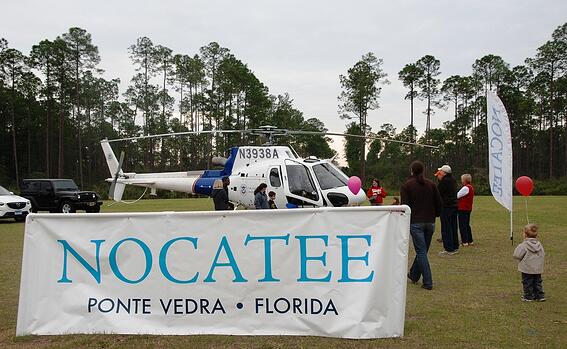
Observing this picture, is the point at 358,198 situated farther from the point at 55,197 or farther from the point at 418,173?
the point at 55,197

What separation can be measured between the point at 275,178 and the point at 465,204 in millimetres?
5017

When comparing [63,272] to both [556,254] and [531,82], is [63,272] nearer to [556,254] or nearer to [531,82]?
[556,254]

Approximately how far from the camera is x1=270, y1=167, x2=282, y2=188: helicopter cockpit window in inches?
544

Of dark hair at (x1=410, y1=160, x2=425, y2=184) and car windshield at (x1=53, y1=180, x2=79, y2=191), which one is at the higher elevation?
dark hair at (x1=410, y1=160, x2=425, y2=184)

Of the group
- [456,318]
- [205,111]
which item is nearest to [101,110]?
[205,111]

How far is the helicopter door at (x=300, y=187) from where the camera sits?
13188 mm

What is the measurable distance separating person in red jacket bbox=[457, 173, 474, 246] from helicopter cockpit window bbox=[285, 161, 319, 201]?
3.55 meters

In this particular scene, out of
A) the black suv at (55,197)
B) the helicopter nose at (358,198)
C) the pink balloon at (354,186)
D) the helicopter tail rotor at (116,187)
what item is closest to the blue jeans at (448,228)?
the pink balloon at (354,186)

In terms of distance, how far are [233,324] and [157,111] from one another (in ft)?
234

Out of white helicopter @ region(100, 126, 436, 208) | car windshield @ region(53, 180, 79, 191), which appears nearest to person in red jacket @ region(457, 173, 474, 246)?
white helicopter @ region(100, 126, 436, 208)

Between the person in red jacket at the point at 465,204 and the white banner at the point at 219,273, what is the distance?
703 centimetres

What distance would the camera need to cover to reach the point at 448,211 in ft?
35.6

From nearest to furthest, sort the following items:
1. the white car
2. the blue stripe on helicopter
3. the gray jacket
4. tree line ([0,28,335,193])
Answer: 1. the gray jacket
2. the blue stripe on helicopter
3. the white car
4. tree line ([0,28,335,193])

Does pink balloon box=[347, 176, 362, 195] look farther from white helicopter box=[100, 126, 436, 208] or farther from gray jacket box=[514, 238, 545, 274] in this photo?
gray jacket box=[514, 238, 545, 274]
